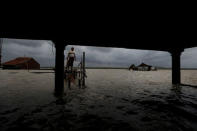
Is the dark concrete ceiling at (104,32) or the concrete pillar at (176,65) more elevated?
the dark concrete ceiling at (104,32)

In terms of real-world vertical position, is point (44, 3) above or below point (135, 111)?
above

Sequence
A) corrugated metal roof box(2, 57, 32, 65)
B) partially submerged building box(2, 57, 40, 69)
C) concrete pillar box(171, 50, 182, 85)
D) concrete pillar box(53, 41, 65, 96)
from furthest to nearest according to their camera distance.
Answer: corrugated metal roof box(2, 57, 32, 65) → partially submerged building box(2, 57, 40, 69) → concrete pillar box(171, 50, 182, 85) → concrete pillar box(53, 41, 65, 96)

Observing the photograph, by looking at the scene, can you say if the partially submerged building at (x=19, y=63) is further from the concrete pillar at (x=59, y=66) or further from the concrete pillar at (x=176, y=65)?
the concrete pillar at (x=176, y=65)

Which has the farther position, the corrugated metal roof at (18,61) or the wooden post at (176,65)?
the corrugated metal roof at (18,61)

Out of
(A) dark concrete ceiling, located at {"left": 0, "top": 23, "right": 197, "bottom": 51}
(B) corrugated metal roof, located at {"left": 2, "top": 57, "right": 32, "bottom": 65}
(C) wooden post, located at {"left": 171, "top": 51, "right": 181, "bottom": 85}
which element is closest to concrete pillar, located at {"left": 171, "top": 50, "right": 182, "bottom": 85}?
(C) wooden post, located at {"left": 171, "top": 51, "right": 181, "bottom": 85}

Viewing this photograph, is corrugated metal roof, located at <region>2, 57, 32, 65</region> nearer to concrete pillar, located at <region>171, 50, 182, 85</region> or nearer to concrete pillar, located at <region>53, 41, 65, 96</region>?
concrete pillar, located at <region>53, 41, 65, 96</region>

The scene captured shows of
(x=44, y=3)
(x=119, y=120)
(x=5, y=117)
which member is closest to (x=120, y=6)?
(x=44, y=3)

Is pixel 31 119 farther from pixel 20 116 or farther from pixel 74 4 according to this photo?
pixel 74 4

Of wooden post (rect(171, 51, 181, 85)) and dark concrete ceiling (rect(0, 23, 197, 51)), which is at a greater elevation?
dark concrete ceiling (rect(0, 23, 197, 51))

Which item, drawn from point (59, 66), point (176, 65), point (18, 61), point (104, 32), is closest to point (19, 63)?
point (18, 61)

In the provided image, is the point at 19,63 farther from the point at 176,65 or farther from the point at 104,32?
the point at 176,65

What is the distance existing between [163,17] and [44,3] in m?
4.27

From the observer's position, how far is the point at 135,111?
19.8ft

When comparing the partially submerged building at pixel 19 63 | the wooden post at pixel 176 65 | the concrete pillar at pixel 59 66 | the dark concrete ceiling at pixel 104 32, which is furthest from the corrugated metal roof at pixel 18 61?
the wooden post at pixel 176 65
